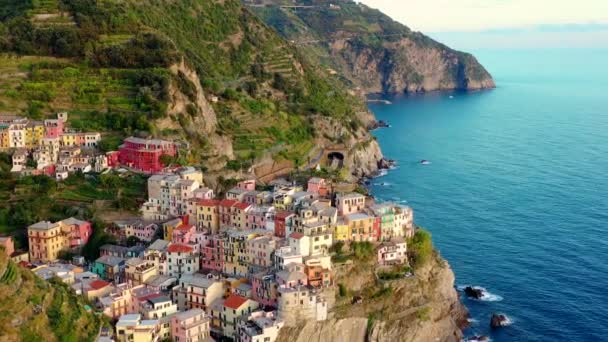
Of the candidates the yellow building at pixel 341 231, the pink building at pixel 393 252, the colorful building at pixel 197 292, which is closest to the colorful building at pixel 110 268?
the colorful building at pixel 197 292

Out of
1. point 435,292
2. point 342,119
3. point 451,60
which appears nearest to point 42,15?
point 342,119

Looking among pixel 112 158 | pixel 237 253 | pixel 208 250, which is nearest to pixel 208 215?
pixel 208 250

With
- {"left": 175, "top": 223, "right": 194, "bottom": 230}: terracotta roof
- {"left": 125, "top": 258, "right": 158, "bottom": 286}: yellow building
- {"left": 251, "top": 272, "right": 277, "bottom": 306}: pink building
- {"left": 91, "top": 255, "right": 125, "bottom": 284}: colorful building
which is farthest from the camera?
{"left": 175, "top": 223, "right": 194, "bottom": 230}: terracotta roof

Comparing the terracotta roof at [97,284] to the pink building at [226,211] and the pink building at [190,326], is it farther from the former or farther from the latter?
the pink building at [226,211]

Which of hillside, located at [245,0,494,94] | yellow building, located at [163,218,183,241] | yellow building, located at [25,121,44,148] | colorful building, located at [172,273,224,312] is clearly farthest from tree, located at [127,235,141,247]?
hillside, located at [245,0,494,94]

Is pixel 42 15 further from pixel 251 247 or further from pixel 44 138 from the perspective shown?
pixel 251 247

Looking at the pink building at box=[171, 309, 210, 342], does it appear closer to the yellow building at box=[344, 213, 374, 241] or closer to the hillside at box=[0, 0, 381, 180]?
the yellow building at box=[344, 213, 374, 241]
